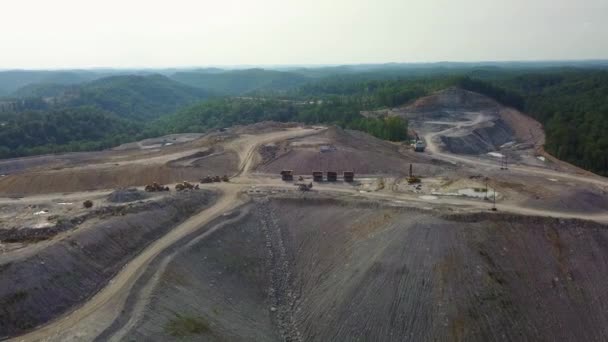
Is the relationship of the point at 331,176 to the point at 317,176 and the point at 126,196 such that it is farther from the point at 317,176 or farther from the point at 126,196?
the point at 126,196

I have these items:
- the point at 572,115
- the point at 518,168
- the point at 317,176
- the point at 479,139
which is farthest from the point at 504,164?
the point at 572,115

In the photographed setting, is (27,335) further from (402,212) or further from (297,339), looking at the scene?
(402,212)

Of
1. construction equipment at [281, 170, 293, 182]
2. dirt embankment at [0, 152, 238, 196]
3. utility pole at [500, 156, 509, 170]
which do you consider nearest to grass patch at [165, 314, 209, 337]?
construction equipment at [281, 170, 293, 182]

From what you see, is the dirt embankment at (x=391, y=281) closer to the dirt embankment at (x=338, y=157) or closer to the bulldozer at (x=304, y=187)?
the bulldozer at (x=304, y=187)

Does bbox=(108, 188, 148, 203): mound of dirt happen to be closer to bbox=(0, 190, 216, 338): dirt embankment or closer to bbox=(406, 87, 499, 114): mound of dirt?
bbox=(0, 190, 216, 338): dirt embankment

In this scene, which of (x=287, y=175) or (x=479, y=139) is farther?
(x=479, y=139)

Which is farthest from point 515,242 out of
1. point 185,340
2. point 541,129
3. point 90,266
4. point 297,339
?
point 541,129
